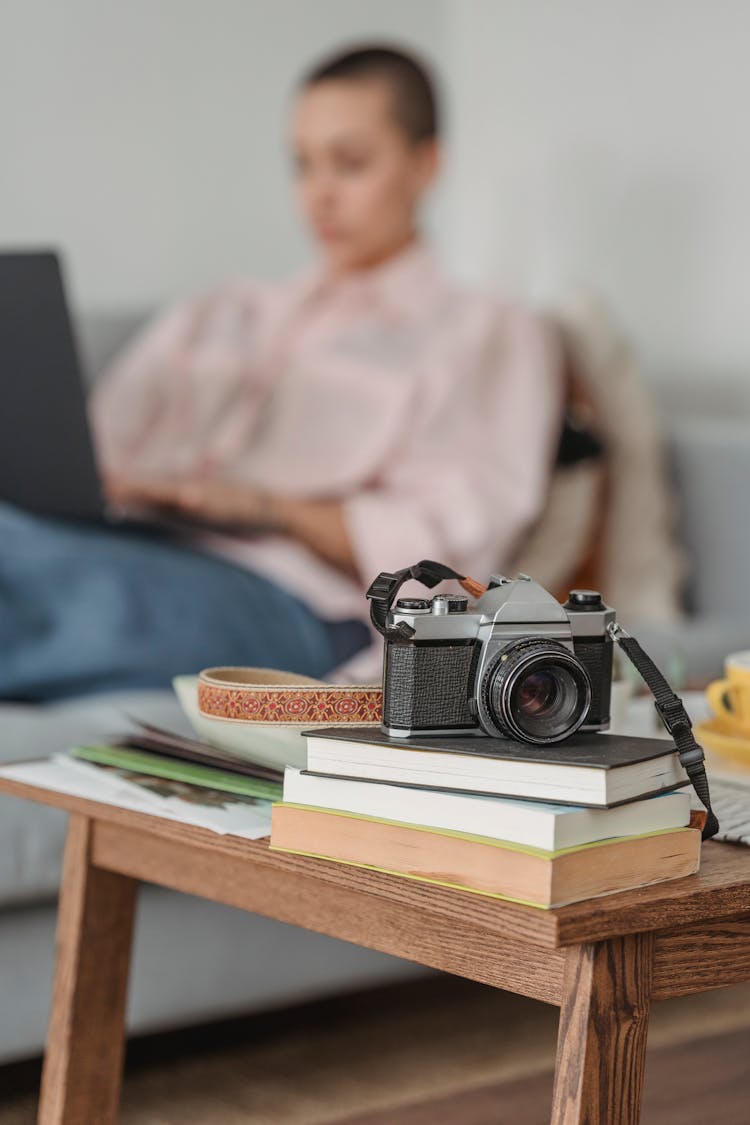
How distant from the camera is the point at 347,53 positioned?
2.24 meters

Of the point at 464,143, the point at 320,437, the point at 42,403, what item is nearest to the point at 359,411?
the point at 320,437

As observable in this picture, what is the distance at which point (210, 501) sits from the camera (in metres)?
1.97

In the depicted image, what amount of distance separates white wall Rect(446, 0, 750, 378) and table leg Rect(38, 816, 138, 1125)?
1637 millimetres

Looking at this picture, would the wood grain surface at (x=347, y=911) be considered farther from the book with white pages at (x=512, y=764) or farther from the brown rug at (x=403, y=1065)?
the brown rug at (x=403, y=1065)

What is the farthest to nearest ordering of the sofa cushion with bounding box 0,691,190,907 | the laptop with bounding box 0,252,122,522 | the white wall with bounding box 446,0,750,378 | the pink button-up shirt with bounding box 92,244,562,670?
the white wall with bounding box 446,0,750,378, the pink button-up shirt with bounding box 92,244,562,670, the laptop with bounding box 0,252,122,522, the sofa cushion with bounding box 0,691,190,907

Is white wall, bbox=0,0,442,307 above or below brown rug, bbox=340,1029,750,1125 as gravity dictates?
above

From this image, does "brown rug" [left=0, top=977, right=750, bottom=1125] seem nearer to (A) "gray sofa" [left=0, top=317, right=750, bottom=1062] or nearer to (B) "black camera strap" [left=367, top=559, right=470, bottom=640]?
(A) "gray sofa" [left=0, top=317, right=750, bottom=1062]

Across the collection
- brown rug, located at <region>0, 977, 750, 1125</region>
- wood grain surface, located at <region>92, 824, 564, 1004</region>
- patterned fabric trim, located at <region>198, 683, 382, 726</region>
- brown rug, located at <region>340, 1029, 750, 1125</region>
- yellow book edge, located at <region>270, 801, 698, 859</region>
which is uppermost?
patterned fabric trim, located at <region>198, 683, 382, 726</region>

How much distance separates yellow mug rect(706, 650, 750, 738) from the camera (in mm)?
1005

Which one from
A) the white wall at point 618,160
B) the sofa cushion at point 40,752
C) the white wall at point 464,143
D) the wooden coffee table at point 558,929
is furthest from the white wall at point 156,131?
the wooden coffee table at point 558,929

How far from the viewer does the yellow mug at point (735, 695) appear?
1005 mm

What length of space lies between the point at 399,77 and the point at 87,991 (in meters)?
1.56

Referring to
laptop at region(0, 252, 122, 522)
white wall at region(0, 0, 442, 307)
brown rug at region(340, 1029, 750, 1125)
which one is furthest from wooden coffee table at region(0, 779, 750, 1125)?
white wall at region(0, 0, 442, 307)

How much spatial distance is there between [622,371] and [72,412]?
2.57 ft
